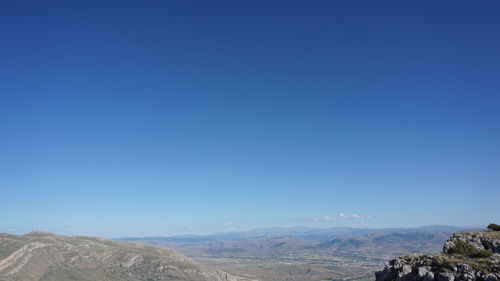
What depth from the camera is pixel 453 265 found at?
3634 cm

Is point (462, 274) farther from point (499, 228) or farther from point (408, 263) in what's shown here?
A: point (499, 228)

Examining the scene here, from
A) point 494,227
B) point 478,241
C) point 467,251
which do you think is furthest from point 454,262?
point 494,227

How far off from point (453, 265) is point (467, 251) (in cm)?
899

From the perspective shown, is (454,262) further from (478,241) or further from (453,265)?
(478,241)

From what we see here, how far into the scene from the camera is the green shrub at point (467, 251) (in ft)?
131

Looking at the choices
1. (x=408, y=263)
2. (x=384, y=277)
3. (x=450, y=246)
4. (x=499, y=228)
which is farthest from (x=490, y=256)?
(x=499, y=228)

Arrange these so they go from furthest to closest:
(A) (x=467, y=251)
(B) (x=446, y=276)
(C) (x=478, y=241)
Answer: (C) (x=478, y=241) < (A) (x=467, y=251) < (B) (x=446, y=276)

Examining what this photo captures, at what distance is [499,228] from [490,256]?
66.6 ft

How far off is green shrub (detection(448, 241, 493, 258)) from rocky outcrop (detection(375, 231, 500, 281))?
238 mm

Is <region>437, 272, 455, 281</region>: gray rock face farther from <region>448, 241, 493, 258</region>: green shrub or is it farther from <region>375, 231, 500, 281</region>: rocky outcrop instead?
<region>448, 241, 493, 258</region>: green shrub

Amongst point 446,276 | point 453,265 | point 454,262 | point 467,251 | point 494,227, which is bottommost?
point 446,276

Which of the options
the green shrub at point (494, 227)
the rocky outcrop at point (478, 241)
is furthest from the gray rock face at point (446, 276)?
the green shrub at point (494, 227)

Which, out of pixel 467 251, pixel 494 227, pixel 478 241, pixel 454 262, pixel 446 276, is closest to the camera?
pixel 446 276

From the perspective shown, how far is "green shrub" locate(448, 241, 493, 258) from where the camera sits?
39.9 meters
